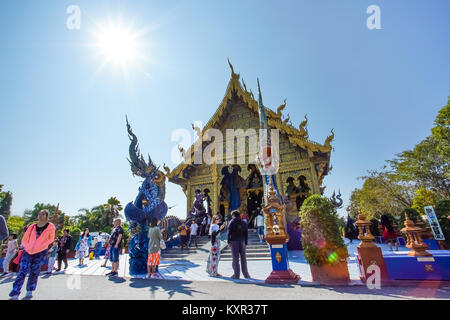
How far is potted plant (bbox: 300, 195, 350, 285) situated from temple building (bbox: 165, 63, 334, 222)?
24.4 feet

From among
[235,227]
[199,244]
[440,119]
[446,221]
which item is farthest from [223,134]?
[440,119]

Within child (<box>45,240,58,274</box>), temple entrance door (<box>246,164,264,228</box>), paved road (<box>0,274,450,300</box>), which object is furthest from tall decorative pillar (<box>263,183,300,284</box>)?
temple entrance door (<box>246,164,264,228</box>)

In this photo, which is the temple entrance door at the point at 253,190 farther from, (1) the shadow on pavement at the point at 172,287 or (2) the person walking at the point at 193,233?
(1) the shadow on pavement at the point at 172,287

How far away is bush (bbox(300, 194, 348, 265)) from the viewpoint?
13.9ft

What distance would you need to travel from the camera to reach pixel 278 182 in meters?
12.3

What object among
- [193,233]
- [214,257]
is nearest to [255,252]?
[193,233]

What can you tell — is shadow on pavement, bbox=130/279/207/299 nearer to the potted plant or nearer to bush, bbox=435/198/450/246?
the potted plant

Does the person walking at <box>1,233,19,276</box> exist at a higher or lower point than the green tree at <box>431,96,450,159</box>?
lower

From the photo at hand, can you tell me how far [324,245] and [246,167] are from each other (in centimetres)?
914

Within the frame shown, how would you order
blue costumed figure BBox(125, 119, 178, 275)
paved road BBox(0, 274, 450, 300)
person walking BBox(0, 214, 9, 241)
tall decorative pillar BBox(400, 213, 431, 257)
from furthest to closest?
1. blue costumed figure BBox(125, 119, 178, 275)
2. person walking BBox(0, 214, 9, 241)
3. tall decorative pillar BBox(400, 213, 431, 257)
4. paved road BBox(0, 274, 450, 300)

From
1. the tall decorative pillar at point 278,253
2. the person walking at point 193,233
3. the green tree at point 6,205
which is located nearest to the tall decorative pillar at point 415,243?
the tall decorative pillar at point 278,253

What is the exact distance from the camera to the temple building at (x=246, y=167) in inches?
479

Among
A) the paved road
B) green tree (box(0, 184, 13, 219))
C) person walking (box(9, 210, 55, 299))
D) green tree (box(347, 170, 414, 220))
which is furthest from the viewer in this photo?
green tree (box(0, 184, 13, 219))

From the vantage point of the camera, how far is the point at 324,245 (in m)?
4.25
